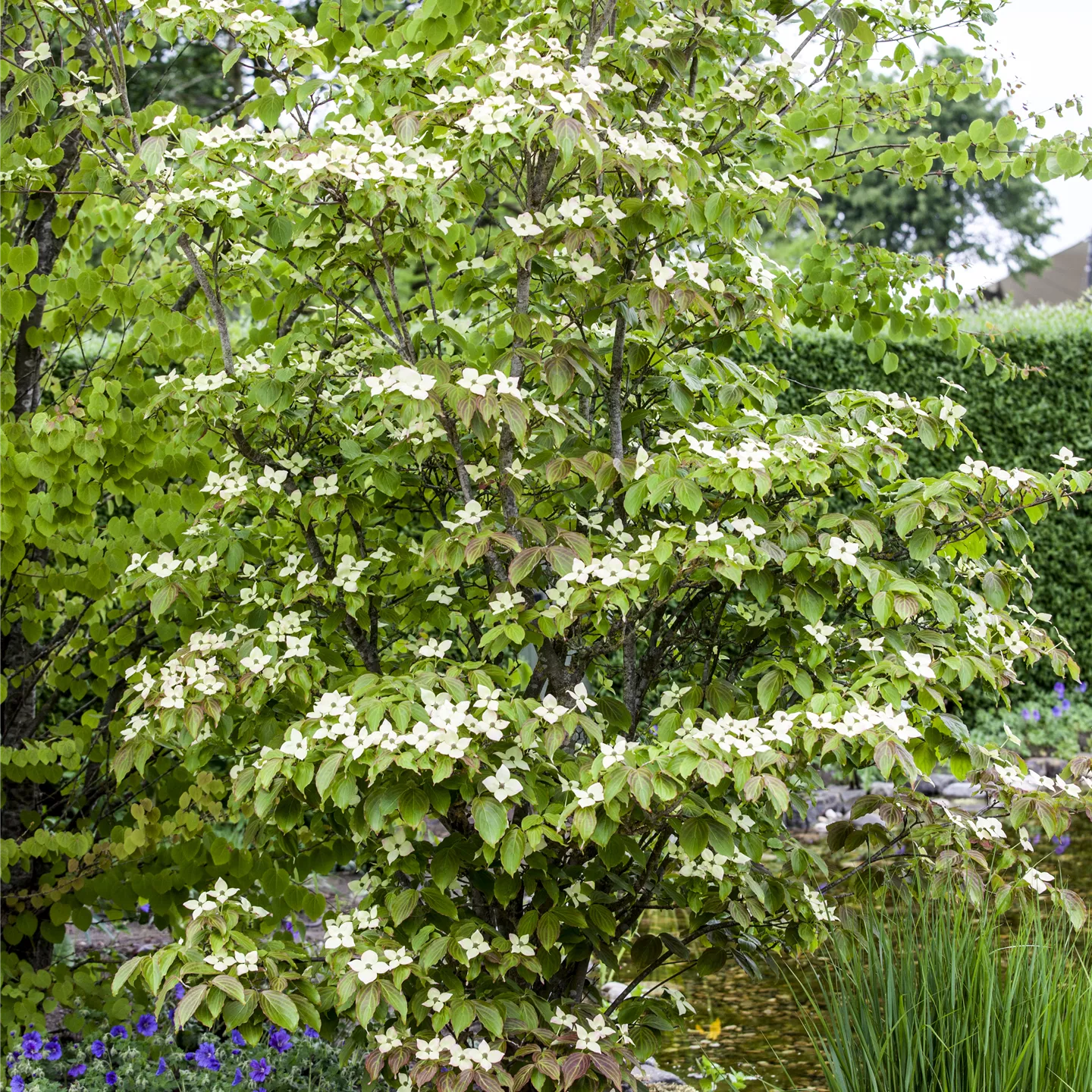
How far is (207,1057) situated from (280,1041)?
219 mm

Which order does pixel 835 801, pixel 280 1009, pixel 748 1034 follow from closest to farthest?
1. pixel 280 1009
2. pixel 748 1034
3. pixel 835 801

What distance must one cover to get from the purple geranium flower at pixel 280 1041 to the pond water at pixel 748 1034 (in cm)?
118

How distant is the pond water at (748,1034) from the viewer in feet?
10.6

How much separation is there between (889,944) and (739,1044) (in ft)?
4.79

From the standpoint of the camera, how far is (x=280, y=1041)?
287 centimetres

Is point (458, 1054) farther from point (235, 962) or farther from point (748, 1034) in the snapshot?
point (748, 1034)

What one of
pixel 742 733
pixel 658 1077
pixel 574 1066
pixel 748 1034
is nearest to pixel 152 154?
pixel 742 733

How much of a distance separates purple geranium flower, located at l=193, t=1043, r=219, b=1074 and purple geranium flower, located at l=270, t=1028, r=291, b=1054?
170 millimetres

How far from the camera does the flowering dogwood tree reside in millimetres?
1915

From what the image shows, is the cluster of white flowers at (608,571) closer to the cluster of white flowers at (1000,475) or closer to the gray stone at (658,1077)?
the cluster of white flowers at (1000,475)

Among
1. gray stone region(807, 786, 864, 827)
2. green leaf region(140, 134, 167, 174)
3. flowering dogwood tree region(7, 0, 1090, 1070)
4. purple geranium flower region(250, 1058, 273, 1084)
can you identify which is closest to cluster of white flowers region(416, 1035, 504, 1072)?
flowering dogwood tree region(7, 0, 1090, 1070)

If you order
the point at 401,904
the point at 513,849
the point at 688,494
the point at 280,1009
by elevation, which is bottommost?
the point at 280,1009

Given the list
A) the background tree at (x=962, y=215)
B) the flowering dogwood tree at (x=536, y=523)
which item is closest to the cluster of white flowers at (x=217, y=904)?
the flowering dogwood tree at (x=536, y=523)

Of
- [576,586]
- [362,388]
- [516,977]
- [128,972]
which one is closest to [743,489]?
[576,586]
